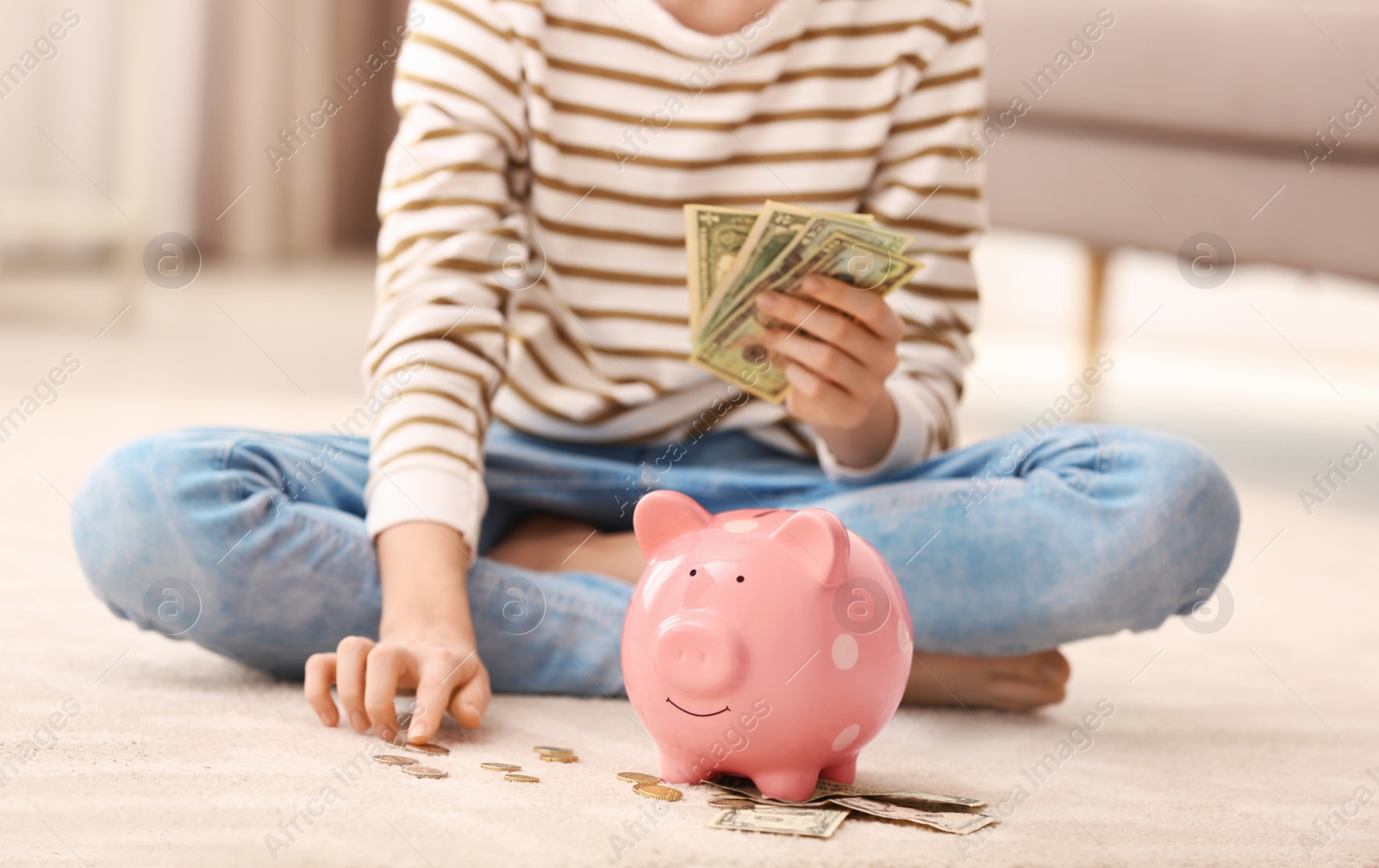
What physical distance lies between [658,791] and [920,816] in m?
0.12

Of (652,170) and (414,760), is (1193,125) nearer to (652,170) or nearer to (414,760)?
(652,170)

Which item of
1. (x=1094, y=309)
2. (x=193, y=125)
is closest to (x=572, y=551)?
(x=1094, y=309)

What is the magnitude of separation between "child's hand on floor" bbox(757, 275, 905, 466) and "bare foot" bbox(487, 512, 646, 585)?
0.17 metres

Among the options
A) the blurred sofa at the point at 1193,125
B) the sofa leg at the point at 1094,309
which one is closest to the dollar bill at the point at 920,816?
the blurred sofa at the point at 1193,125

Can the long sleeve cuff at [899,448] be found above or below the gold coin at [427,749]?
above

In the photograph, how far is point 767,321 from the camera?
2.56 ft

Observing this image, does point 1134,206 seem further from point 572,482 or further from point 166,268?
point 166,268

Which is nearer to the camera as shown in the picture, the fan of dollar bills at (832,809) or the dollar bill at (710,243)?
the fan of dollar bills at (832,809)

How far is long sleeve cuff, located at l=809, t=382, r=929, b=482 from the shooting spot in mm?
868

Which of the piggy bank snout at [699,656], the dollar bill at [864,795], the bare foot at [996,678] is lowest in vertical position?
the bare foot at [996,678]

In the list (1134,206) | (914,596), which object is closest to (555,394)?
(914,596)

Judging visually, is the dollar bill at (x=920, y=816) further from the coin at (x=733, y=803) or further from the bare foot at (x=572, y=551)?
the bare foot at (x=572, y=551)

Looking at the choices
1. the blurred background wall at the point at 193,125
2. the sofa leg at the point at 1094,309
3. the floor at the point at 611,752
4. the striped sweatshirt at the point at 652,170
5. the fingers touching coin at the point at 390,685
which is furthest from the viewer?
the blurred background wall at the point at 193,125

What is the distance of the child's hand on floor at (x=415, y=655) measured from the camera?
0.68 metres
